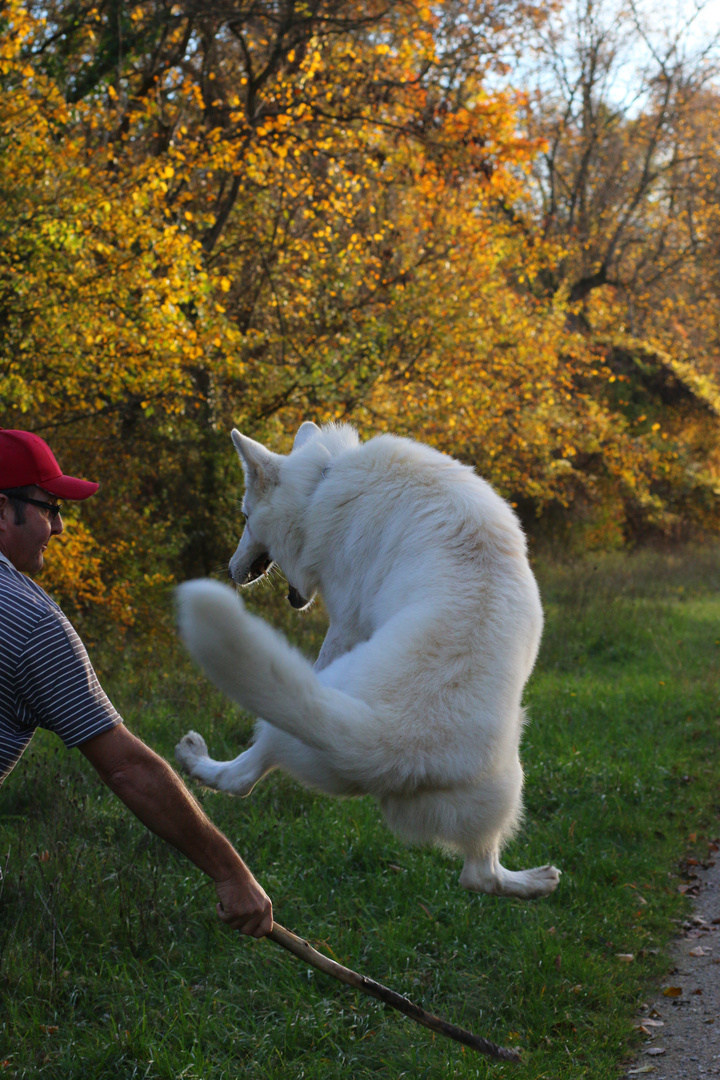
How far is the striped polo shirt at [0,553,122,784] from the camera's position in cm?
248

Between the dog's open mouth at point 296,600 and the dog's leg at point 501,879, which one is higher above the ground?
the dog's open mouth at point 296,600

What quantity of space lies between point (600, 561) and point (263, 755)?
53.7ft

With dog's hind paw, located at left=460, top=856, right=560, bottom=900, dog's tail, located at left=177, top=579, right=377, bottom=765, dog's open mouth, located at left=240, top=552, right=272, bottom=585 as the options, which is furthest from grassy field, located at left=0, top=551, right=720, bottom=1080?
dog's tail, located at left=177, top=579, right=377, bottom=765

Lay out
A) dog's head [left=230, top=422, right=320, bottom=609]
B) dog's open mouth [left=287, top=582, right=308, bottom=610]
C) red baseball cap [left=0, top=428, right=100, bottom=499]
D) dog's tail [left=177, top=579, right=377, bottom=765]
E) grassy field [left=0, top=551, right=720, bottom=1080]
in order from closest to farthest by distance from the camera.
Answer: dog's tail [left=177, top=579, right=377, bottom=765] < red baseball cap [left=0, top=428, right=100, bottom=499] < dog's head [left=230, top=422, right=320, bottom=609] < grassy field [left=0, top=551, right=720, bottom=1080] < dog's open mouth [left=287, top=582, right=308, bottom=610]

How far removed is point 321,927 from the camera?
4781mm

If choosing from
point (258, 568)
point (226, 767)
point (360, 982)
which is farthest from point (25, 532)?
point (360, 982)

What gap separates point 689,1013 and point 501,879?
1845 mm

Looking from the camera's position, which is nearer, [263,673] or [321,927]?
[263,673]

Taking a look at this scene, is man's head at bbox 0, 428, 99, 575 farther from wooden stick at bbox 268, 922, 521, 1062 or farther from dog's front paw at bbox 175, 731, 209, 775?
wooden stick at bbox 268, 922, 521, 1062

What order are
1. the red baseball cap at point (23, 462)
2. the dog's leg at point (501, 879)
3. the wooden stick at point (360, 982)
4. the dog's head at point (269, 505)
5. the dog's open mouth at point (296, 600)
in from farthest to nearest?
the dog's open mouth at point (296, 600)
the dog's head at point (269, 505)
the dog's leg at point (501, 879)
the wooden stick at point (360, 982)
the red baseball cap at point (23, 462)

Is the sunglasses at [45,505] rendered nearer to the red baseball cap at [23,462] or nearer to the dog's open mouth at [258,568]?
the red baseball cap at [23,462]

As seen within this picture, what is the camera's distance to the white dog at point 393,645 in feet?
7.77

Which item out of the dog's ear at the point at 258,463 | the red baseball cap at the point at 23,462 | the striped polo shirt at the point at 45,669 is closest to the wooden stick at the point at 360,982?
the striped polo shirt at the point at 45,669

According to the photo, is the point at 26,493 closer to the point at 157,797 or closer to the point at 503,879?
the point at 157,797
